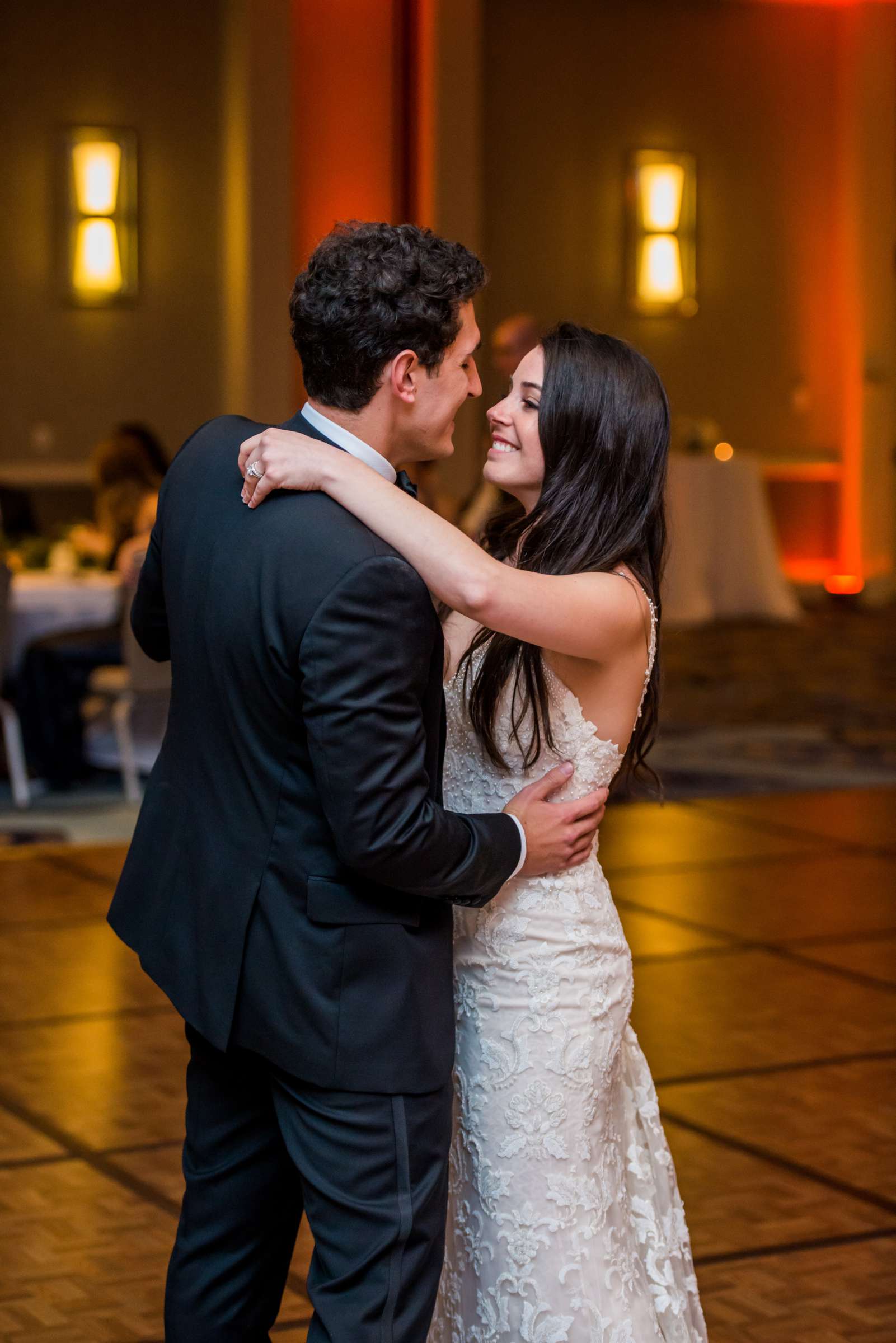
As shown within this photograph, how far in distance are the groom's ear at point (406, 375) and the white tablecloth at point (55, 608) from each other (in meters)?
4.92

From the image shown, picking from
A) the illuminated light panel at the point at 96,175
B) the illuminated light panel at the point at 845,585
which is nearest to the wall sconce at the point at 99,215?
the illuminated light panel at the point at 96,175

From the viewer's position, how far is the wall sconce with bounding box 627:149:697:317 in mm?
13172

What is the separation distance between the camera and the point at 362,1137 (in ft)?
5.42

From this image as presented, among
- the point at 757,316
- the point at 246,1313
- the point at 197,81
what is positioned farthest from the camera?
the point at 757,316

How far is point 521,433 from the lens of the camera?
6.44 feet

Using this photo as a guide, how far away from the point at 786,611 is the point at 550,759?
1034cm

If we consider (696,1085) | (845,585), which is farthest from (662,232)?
(696,1085)

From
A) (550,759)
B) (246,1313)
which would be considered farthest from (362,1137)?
(550,759)

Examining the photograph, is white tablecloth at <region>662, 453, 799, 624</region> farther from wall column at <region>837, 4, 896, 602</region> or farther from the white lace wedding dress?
the white lace wedding dress

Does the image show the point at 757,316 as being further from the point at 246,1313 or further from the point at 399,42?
the point at 246,1313

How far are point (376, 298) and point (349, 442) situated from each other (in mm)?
152

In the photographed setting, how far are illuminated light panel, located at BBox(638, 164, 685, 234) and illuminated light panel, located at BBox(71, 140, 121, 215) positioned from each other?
389 cm

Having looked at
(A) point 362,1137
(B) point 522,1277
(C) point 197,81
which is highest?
(C) point 197,81

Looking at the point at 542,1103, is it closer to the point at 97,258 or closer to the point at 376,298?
the point at 376,298
